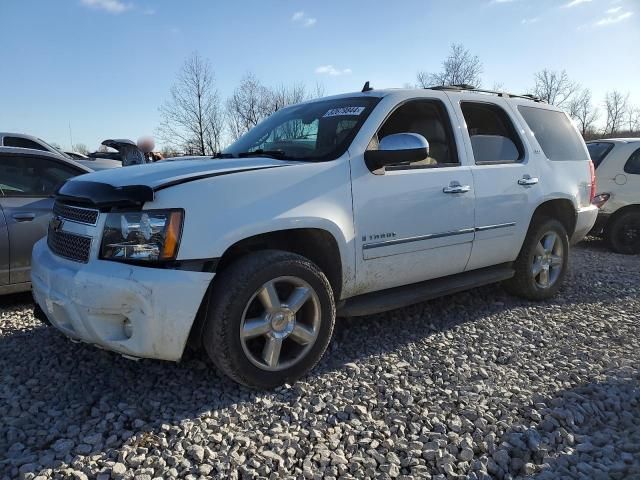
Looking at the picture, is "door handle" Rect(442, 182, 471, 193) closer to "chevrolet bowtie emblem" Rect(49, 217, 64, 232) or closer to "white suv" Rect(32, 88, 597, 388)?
"white suv" Rect(32, 88, 597, 388)

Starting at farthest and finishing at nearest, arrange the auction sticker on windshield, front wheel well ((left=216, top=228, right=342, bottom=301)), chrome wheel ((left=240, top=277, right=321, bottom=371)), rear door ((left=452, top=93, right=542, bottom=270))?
rear door ((left=452, top=93, right=542, bottom=270)) < the auction sticker on windshield < front wheel well ((left=216, top=228, right=342, bottom=301)) < chrome wheel ((left=240, top=277, right=321, bottom=371))

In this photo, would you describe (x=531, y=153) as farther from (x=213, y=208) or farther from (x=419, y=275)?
(x=213, y=208)

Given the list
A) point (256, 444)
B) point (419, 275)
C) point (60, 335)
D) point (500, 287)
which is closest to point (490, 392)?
point (419, 275)

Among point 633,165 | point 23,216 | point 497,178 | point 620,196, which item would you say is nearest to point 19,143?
point 23,216

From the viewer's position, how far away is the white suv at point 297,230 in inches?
102

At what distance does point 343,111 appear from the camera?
367 cm

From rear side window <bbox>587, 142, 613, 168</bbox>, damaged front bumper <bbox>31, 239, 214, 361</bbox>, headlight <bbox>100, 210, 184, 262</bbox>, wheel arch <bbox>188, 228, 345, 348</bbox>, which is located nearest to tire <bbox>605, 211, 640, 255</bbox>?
rear side window <bbox>587, 142, 613, 168</bbox>

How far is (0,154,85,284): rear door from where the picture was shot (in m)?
4.23

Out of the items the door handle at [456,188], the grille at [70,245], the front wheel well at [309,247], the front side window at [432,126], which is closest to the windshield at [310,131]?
the front side window at [432,126]

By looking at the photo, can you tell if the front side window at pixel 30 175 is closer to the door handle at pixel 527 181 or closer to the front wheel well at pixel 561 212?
the door handle at pixel 527 181

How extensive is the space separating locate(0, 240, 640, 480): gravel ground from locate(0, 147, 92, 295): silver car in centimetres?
51

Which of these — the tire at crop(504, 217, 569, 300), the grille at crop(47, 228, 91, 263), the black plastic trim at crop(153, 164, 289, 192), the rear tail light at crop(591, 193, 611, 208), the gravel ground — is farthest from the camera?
the rear tail light at crop(591, 193, 611, 208)

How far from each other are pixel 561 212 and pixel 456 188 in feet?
5.97

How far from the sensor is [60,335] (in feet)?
12.1
